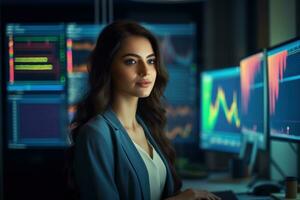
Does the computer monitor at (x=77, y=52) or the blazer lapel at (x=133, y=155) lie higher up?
the computer monitor at (x=77, y=52)

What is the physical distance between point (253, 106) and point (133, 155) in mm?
883

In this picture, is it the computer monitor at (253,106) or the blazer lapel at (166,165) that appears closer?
the blazer lapel at (166,165)

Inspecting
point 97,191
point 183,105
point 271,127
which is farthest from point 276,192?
point 183,105

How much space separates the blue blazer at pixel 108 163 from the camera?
1.45 metres

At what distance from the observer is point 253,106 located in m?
2.25

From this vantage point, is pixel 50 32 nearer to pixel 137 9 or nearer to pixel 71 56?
pixel 71 56

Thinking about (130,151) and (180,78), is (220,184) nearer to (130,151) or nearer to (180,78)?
(130,151)

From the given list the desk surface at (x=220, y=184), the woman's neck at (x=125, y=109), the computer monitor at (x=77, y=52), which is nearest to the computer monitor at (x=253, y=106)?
the desk surface at (x=220, y=184)

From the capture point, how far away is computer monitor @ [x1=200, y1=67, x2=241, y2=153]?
2.49m

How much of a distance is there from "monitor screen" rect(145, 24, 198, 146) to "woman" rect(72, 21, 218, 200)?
1283 mm

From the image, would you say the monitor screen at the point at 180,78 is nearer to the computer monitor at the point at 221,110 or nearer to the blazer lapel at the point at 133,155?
the computer monitor at the point at 221,110

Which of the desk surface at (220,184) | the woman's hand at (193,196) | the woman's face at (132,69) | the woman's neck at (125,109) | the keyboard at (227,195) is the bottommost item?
the desk surface at (220,184)

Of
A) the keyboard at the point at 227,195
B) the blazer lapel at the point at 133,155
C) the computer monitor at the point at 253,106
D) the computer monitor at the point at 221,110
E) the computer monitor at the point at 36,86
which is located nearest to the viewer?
the blazer lapel at the point at 133,155

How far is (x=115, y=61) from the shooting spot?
5.39 feet
